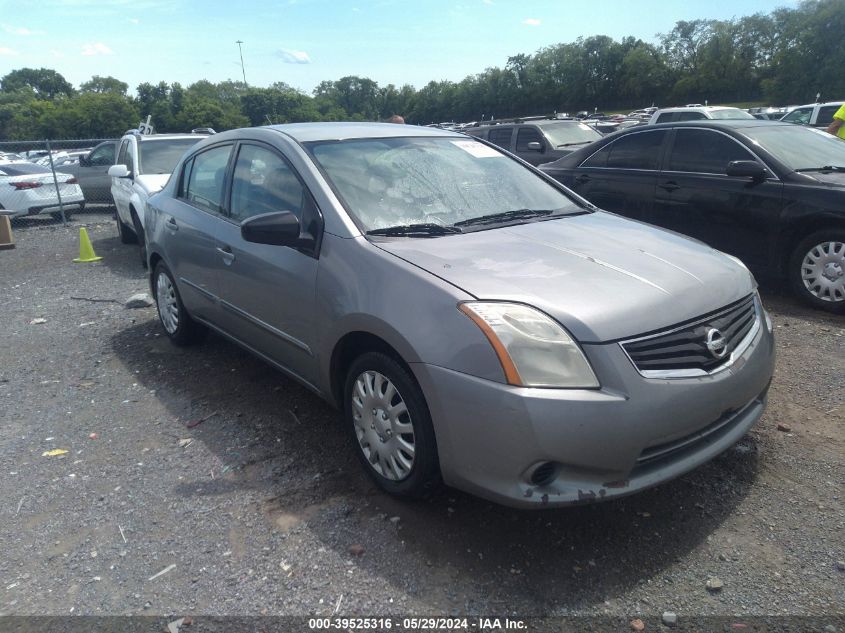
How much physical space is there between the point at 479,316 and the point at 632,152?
5413 mm

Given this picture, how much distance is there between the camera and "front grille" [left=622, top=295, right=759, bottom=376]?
2.57 m

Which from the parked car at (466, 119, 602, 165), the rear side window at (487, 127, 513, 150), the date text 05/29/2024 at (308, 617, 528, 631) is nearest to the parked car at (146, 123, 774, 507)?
the date text 05/29/2024 at (308, 617, 528, 631)

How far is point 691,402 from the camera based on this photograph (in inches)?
102

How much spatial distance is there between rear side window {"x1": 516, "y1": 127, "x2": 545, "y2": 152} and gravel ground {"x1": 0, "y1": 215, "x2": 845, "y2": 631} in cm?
927

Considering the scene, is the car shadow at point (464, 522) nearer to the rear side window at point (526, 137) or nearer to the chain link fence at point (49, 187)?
the rear side window at point (526, 137)

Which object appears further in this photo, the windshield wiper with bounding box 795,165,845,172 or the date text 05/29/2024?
the windshield wiper with bounding box 795,165,845,172

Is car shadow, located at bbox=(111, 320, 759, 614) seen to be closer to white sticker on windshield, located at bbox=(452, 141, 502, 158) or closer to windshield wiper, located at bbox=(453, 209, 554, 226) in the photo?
windshield wiper, located at bbox=(453, 209, 554, 226)

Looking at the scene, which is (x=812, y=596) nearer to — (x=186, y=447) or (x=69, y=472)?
(x=186, y=447)

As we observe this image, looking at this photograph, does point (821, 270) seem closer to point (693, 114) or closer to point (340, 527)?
point (340, 527)

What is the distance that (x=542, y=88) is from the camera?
352ft

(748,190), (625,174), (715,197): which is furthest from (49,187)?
(748,190)

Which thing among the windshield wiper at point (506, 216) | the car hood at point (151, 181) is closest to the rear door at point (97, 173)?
the car hood at point (151, 181)

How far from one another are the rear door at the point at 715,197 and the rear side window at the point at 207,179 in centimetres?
446

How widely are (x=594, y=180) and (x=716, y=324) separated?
16.5 feet
